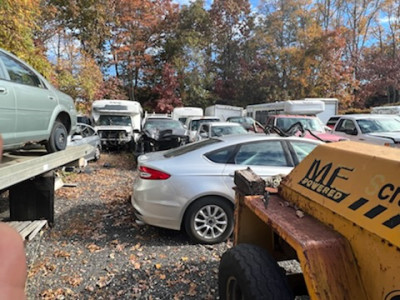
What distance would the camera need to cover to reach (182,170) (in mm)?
4406

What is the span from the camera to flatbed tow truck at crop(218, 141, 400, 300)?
1.69 metres

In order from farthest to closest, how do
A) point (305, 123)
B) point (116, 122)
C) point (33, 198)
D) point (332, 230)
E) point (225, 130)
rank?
point (116, 122)
point (305, 123)
point (225, 130)
point (33, 198)
point (332, 230)

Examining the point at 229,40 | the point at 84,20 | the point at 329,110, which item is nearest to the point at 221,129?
the point at 329,110

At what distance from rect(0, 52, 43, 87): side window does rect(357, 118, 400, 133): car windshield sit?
996 centimetres

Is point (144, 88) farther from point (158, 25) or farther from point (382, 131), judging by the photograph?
point (382, 131)

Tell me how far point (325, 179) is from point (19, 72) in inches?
153

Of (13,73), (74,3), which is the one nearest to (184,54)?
(74,3)

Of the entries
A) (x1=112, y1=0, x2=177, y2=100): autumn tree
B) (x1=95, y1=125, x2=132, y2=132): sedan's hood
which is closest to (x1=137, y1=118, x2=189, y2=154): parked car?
(x1=95, y1=125, x2=132, y2=132): sedan's hood

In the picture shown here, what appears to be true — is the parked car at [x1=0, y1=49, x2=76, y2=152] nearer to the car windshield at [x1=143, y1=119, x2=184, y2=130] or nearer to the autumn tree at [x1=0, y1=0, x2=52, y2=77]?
the autumn tree at [x1=0, y1=0, x2=52, y2=77]

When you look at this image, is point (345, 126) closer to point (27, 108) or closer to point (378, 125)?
point (378, 125)

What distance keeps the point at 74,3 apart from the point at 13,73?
1915 centimetres

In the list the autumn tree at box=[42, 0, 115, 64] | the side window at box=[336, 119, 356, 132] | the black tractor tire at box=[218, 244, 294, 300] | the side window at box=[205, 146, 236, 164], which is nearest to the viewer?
the black tractor tire at box=[218, 244, 294, 300]

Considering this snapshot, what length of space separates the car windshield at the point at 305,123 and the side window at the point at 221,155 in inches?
306

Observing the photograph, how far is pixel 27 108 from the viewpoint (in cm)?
408
